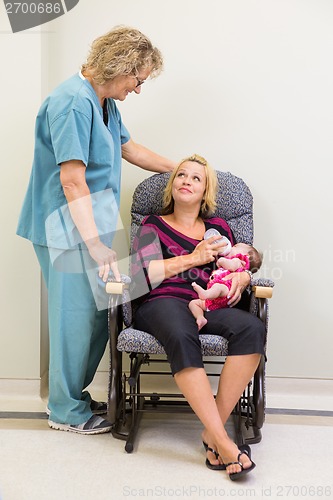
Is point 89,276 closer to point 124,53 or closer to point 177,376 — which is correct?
point 177,376

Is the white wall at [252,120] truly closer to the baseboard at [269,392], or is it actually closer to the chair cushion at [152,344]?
the baseboard at [269,392]

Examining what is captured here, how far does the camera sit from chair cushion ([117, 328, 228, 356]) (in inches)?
85.2

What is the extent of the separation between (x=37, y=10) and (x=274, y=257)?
1586 mm

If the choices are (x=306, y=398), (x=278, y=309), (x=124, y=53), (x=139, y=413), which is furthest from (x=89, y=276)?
A: (x=306, y=398)

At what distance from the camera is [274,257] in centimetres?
289

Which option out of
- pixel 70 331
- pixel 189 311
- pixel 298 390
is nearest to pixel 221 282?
pixel 189 311

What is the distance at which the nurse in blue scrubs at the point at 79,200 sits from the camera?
2211 mm

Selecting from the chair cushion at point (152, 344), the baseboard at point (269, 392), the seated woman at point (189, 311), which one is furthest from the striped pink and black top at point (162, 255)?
the baseboard at point (269, 392)

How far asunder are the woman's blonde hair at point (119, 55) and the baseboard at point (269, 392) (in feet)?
4.74

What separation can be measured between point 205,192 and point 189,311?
56 cm

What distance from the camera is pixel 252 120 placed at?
2.86m

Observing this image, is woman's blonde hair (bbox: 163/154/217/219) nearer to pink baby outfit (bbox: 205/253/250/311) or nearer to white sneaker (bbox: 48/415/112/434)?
pink baby outfit (bbox: 205/253/250/311)

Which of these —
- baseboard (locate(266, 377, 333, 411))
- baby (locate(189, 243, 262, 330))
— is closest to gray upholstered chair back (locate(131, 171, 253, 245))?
baby (locate(189, 243, 262, 330))

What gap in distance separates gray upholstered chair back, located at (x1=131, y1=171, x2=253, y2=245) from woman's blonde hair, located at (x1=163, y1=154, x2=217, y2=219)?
0.06 meters
